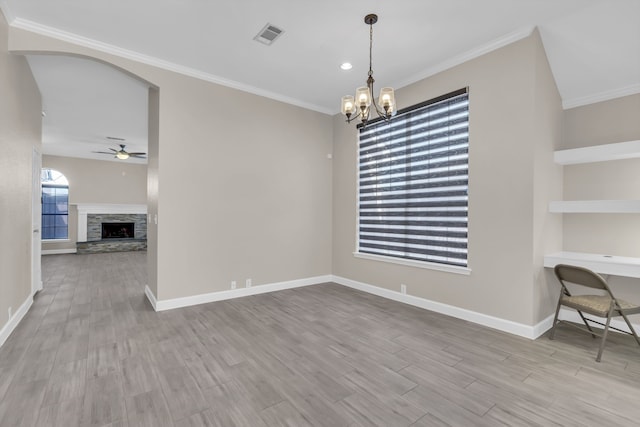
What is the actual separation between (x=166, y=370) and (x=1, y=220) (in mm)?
2228

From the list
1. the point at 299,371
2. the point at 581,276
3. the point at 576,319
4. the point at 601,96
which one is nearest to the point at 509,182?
the point at 581,276

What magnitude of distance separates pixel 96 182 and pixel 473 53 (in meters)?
11.3

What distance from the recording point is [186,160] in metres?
4.16

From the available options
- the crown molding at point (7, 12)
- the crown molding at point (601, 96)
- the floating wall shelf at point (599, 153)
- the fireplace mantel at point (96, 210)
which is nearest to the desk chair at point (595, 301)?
the floating wall shelf at point (599, 153)

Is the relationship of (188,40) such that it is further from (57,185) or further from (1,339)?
(57,185)

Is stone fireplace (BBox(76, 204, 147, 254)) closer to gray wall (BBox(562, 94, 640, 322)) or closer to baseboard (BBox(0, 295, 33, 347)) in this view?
baseboard (BBox(0, 295, 33, 347))

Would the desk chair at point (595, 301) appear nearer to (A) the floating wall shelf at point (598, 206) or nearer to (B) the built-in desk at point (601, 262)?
(B) the built-in desk at point (601, 262)

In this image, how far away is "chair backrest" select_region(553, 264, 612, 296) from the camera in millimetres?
2707

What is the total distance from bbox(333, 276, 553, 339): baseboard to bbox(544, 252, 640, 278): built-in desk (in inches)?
28.3

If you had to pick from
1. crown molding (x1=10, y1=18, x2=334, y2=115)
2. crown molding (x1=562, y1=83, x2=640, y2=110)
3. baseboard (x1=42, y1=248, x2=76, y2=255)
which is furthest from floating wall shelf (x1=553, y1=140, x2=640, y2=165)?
baseboard (x1=42, y1=248, x2=76, y2=255)

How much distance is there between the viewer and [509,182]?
10.9 ft

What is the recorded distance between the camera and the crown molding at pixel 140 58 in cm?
314

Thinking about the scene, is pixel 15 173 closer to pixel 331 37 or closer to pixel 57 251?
pixel 331 37

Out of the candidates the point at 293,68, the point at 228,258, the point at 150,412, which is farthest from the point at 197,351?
the point at 293,68
